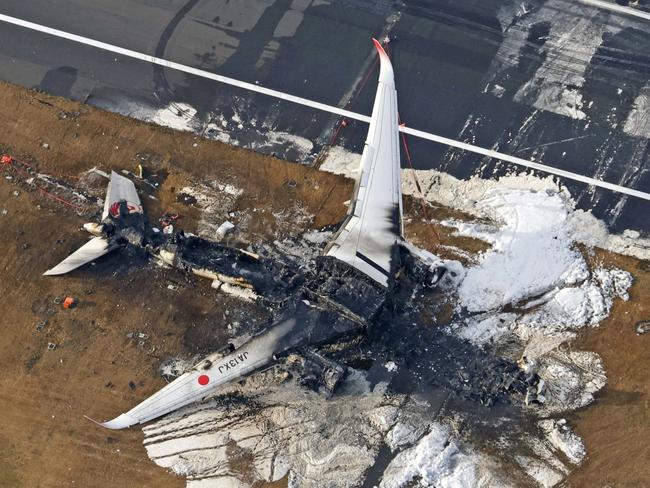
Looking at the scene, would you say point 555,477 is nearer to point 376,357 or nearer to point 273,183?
point 376,357

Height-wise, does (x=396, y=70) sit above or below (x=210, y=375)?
above

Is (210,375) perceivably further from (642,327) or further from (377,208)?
(642,327)

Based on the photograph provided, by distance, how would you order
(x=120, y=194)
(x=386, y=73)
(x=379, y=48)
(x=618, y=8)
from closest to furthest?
(x=120, y=194), (x=386, y=73), (x=379, y=48), (x=618, y=8)

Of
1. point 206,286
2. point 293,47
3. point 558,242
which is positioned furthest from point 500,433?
point 293,47

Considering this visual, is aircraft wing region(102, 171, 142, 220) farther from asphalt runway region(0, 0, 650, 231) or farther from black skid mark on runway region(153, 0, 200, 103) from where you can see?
black skid mark on runway region(153, 0, 200, 103)

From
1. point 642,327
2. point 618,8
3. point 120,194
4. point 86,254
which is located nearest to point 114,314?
point 86,254

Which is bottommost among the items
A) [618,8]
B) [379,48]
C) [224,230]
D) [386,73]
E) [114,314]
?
[114,314]

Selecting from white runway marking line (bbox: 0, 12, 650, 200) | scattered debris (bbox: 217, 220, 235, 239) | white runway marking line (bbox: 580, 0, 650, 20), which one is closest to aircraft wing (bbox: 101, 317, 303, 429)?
scattered debris (bbox: 217, 220, 235, 239)
